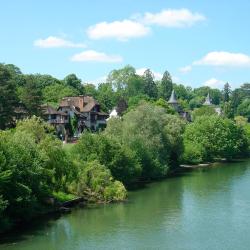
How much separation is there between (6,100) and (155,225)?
3667 cm

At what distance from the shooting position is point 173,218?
40.2 metres

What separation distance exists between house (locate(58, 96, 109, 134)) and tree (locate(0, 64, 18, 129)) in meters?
20.3

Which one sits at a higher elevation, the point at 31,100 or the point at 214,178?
the point at 31,100

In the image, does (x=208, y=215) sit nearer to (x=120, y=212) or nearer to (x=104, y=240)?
(x=120, y=212)

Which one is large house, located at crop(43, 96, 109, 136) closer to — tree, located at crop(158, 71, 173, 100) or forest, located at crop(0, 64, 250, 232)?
forest, located at crop(0, 64, 250, 232)

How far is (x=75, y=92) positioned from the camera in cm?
12219

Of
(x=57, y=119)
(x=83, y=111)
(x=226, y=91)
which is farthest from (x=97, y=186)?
(x=226, y=91)

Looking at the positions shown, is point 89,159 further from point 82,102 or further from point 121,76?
point 121,76

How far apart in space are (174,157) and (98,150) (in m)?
21.1

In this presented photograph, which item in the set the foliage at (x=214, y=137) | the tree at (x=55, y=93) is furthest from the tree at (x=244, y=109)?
the foliage at (x=214, y=137)

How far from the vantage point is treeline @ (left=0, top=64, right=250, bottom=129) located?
6925 centimetres

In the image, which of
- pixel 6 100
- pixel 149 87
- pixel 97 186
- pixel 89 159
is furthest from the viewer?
pixel 149 87

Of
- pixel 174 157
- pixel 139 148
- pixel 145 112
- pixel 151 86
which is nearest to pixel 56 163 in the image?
pixel 139 148

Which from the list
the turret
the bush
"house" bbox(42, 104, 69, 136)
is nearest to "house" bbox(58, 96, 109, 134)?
"house" bbox(42, 104, 69, 136)
